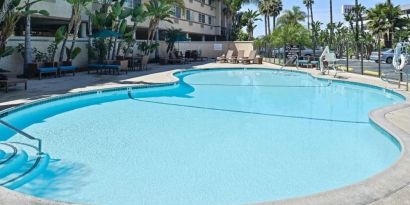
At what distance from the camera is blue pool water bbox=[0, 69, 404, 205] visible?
19.8 feet

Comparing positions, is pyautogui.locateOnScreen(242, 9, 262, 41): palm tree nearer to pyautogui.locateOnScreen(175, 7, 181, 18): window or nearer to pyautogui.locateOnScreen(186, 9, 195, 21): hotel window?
pyautogui.locateOnScreen(186, 9, 195, 21): hotel window

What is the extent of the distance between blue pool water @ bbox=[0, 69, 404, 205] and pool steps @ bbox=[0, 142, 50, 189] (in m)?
0.16

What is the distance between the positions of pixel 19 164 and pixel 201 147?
359 cm

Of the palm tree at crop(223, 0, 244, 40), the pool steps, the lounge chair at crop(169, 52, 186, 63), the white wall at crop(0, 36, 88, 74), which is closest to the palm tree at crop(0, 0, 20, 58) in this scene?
the white wall at crop(0, 36, 88, 74)

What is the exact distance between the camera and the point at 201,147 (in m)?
8.53

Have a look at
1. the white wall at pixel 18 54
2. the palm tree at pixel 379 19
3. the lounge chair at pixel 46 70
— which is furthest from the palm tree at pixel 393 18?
the lounge chair at pixel 46 70

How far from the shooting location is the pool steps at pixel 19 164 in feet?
19.9

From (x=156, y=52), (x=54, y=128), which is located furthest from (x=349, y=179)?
(x=156, y=52)

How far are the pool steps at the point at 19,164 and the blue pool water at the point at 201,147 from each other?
0.16 meters

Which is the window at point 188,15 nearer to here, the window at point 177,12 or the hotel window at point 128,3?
the window at point 177,12

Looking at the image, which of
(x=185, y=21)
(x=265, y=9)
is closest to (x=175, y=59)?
(x=185, y=21)

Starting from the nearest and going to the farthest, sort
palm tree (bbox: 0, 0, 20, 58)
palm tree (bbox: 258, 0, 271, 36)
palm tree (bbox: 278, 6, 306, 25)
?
palm tree (bbox: 0, 0, 20, 58) < palm tree (bbox: 258, 0, 271, 36) < palm tree (bbox: 278, 6, 306, 25)

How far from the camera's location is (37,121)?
1053 centimetres

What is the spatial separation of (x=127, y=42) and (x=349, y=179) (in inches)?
862
